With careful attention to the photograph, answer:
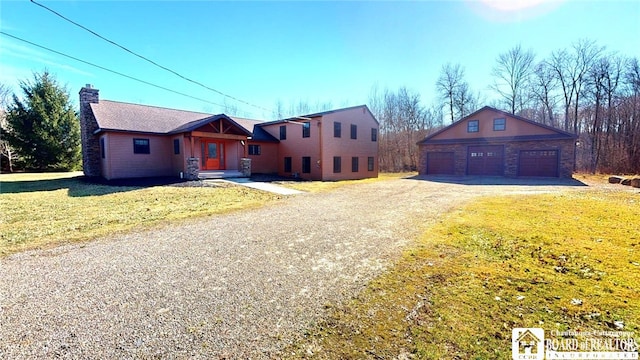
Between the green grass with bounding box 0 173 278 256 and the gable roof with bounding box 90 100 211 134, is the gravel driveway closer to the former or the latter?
the green grass with bounding box 0 173 278 256

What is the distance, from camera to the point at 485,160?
21.6 meters

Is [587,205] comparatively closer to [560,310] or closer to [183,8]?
[560,310]

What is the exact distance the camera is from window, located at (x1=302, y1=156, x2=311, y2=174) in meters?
20.1

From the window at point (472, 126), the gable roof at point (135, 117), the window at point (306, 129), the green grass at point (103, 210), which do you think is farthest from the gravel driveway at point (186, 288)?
the window at point (472, 126)

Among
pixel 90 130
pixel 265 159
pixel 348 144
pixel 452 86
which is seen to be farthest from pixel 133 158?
pixel 452 86

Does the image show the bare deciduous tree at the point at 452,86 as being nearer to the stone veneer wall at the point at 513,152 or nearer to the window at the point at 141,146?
the stone veneer wall at the point at 513,152

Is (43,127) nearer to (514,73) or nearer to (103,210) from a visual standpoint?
(103,210)

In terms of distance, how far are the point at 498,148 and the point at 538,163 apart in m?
2.67

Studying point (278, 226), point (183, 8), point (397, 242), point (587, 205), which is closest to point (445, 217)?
point (397, 242)

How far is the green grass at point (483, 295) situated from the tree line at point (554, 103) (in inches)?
1047

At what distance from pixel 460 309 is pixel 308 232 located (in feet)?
11.4

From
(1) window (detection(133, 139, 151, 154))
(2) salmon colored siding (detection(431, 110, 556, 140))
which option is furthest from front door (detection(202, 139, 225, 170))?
(2) salmon colored siding (detection(431, 110, 556, 140))

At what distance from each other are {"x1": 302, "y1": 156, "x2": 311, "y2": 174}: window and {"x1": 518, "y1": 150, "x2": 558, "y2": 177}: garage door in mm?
15218

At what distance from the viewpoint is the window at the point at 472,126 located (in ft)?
72.3
